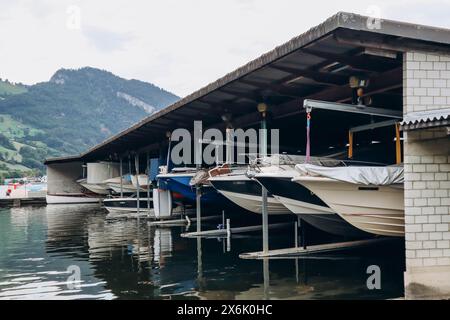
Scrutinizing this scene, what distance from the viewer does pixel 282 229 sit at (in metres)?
21.2

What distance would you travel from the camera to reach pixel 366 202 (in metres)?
11.4

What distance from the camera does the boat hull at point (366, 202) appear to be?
1130 cm

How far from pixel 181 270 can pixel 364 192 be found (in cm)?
513

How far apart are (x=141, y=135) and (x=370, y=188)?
15.5 meters

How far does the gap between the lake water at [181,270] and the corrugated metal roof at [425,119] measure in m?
3.48

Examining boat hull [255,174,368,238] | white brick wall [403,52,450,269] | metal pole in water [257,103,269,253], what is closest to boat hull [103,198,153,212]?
metal pole in water [257,103,269,253]

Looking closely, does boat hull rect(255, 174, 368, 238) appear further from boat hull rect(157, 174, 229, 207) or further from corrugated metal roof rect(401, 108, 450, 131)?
boat hull rect(157, 174, 229, 207)

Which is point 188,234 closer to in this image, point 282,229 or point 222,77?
point 282,229

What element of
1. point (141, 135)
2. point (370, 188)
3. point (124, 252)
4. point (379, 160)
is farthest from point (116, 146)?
point (370, 188)

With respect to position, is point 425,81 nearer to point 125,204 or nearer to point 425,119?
point 425,119

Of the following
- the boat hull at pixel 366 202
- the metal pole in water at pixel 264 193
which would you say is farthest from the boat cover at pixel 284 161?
the boat hull at pixel 366 202

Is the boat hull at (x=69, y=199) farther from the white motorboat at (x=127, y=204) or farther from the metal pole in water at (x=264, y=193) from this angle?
the metal pole in water at (x=264, y=193)

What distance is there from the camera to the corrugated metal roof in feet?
27.8

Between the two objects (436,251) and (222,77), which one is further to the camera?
(222,77)
